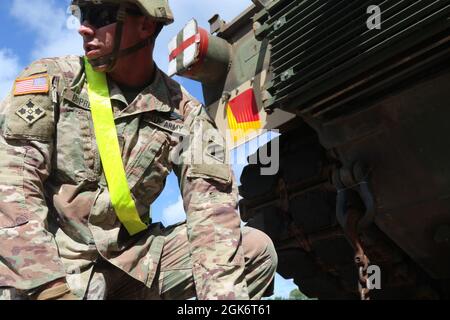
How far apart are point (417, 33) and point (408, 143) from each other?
0.66 meters

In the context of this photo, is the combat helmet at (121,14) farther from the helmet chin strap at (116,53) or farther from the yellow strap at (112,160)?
the yellow strap at (112,160)

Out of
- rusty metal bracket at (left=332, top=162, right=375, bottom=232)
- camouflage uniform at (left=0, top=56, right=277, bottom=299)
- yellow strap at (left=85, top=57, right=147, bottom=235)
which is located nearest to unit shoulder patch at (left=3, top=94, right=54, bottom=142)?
camouflage uniform at (left=0, top=56, right=277, bottom=299)

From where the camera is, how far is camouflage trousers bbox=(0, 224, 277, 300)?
250 cm

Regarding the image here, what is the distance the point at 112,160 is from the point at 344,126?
1.72 metres

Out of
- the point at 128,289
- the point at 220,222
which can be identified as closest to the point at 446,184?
the point at 220,222

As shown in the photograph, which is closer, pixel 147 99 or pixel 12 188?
pixel 12 188

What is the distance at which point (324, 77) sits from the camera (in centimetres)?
360

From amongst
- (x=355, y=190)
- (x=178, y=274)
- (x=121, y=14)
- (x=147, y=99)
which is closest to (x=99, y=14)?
(x=121, y=14)

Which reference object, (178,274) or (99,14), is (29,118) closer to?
(99,14)

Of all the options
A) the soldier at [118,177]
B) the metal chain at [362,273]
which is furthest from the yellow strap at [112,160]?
the metal chain at [362,273]

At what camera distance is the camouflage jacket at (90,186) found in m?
2.20

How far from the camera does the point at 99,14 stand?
2.62 meters

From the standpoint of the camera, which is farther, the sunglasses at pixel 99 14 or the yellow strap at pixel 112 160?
the sunglasses at pixel 99 14

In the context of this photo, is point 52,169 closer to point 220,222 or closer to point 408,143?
point 220,222
